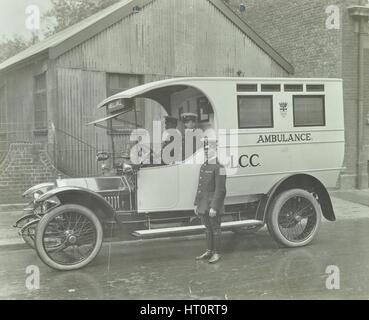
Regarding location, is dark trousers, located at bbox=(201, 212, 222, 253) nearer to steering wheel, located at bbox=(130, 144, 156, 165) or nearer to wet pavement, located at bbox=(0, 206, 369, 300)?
wet pavement, located at bbox=(0, 206, 369, 300)

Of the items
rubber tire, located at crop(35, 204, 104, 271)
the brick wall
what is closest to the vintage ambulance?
rubber tire, located at crop(35, 204, 104, 271)

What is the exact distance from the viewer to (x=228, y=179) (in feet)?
24.1

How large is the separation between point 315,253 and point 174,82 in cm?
310

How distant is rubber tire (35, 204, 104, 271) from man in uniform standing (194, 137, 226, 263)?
4.33 ft

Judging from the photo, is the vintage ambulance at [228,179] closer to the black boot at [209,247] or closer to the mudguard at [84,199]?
the mudguard at [84,199]

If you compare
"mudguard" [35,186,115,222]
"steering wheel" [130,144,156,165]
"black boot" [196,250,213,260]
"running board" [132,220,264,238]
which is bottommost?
"black boot" [196,250,213,260]

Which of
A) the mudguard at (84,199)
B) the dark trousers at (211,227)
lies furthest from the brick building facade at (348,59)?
the mudguard at (84,199)

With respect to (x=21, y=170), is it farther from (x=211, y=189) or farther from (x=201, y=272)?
(x=201, y=272)

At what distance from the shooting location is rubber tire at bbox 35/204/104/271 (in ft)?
20.9

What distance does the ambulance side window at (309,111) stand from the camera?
7715mm

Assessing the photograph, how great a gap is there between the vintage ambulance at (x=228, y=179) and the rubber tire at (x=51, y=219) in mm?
12

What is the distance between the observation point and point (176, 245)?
823 cm

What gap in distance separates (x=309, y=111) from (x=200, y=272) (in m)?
2.99

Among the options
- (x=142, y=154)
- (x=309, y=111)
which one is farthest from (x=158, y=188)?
(x=309, y=111)
